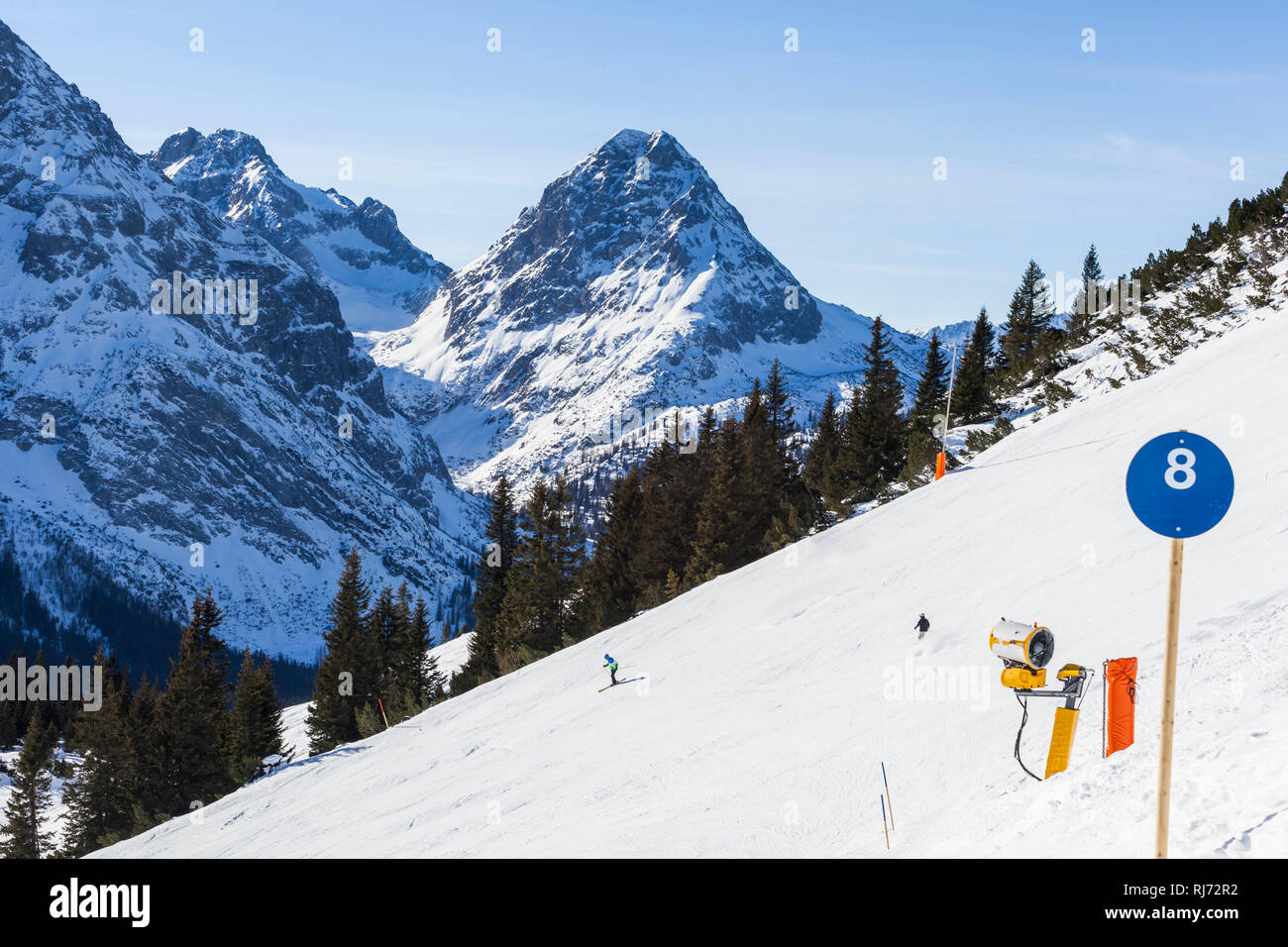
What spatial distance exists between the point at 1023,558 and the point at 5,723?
313 ft

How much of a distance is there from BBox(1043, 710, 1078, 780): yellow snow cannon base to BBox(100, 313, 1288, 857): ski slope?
27cm

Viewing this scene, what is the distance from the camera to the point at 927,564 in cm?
2139

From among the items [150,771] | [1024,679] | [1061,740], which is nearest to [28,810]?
[150,771]

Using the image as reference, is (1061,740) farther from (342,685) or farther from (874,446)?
(342,685)

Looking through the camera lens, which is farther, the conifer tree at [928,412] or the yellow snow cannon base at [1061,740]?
the conifer tree at [928,412]

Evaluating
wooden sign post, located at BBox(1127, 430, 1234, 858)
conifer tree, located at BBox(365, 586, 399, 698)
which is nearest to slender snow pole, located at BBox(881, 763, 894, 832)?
wooden sign post, located at BBox(1127, 430, 1234, 858)

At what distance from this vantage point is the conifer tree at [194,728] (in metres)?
41.8

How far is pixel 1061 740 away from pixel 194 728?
140 ft

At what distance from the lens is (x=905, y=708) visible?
1366cm

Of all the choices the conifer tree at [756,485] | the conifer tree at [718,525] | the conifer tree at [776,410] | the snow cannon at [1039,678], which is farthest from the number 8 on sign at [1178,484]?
the conifer tree at [776,410]

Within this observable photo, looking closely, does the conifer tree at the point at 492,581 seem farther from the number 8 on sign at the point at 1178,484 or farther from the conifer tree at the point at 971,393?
the number 8 on sign at the point at 1178,484

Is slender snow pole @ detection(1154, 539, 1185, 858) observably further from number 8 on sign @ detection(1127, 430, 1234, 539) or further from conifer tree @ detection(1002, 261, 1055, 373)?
conifer tree @ detection(1002, 261, 1055, 373)
